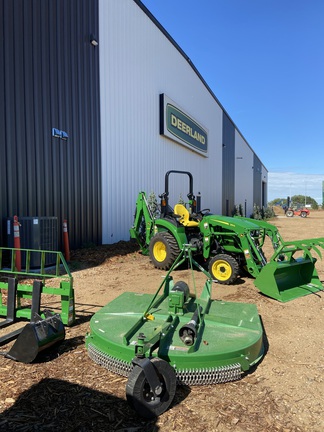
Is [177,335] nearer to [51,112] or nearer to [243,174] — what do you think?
[51,112]

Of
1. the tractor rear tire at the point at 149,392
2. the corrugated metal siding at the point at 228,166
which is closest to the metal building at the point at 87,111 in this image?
the tractor rear tire at the point at 149,392

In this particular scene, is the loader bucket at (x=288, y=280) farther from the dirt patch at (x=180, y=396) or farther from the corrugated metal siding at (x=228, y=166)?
the corrugated metal siding at (x=228, y=166)

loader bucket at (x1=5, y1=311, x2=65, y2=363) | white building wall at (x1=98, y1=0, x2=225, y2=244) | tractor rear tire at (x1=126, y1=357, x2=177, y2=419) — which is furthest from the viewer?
white building wall at (x1=98, y1=0, x2=225, y2=244)

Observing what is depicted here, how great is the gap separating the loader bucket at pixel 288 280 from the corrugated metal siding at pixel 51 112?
5103 mm

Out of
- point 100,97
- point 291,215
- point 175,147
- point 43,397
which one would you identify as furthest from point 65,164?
point 291,215

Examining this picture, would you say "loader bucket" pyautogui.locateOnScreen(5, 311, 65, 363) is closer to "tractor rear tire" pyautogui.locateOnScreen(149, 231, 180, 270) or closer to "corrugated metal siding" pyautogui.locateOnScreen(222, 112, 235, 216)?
"tractor rear tire" pyautogui.locateOnScreen(149, 231, 180, 270)

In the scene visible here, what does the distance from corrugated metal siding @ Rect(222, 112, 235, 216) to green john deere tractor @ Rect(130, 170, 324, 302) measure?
1924 centimetres

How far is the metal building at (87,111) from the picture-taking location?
7.23 meters

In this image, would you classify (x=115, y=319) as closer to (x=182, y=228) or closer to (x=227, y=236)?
(x=227, y=236)

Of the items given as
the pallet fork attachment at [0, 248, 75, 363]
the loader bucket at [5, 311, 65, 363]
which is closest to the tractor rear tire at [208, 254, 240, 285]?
the pallet fork attachment at [0, 248, 75, 363]

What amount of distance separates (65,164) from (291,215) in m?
36.8

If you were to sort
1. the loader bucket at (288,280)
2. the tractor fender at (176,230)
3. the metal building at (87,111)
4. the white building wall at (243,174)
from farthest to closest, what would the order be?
the white building wall at (243,174) < the metal building at (87,111) < the tractor fender at (176,230) < the loader bucket at (288,280)

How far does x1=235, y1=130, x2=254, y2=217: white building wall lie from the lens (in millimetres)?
32247

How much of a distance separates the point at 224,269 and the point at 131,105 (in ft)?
26.1
